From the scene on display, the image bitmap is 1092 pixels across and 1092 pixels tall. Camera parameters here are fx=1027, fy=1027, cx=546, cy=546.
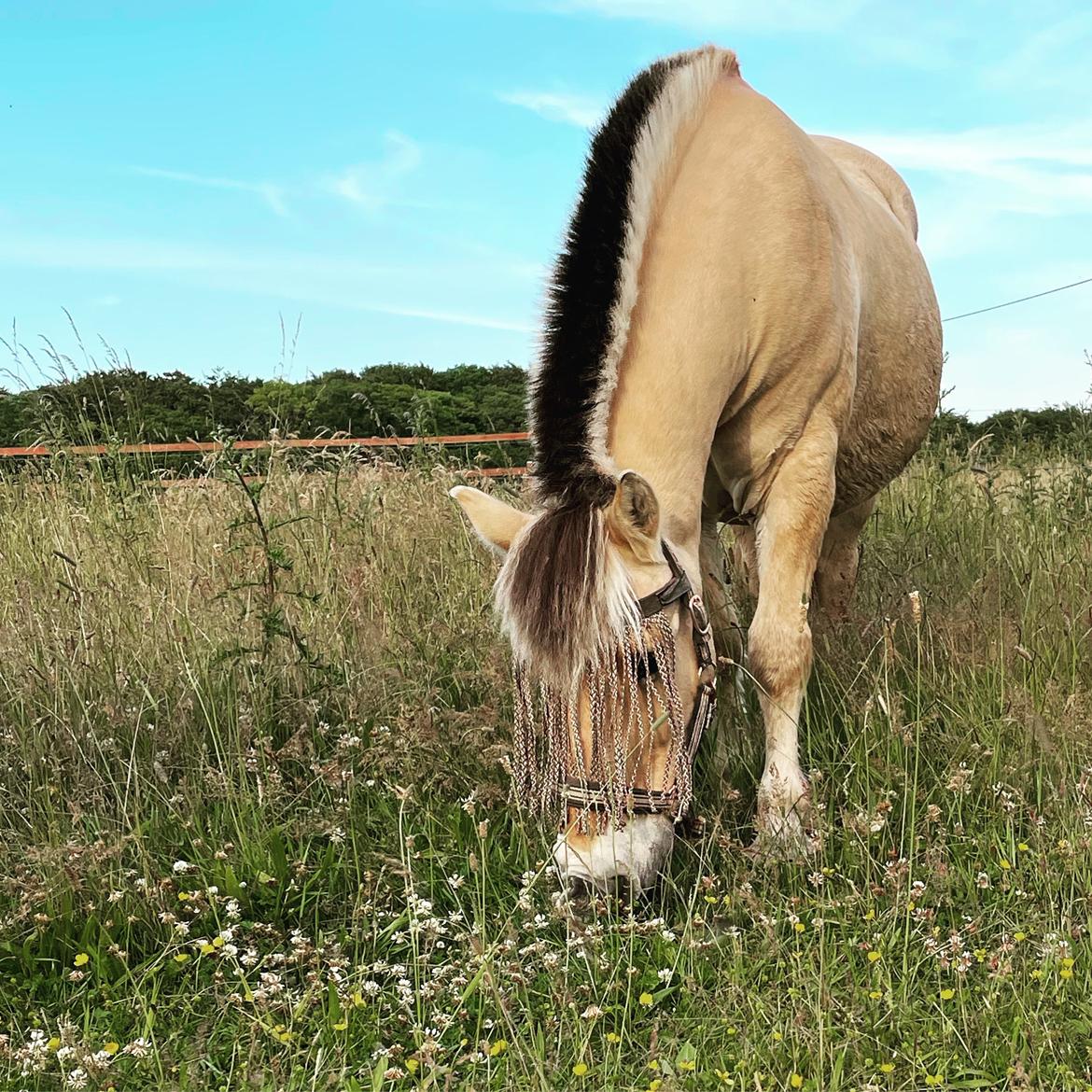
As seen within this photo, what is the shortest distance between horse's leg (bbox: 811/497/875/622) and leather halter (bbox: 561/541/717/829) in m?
2.75

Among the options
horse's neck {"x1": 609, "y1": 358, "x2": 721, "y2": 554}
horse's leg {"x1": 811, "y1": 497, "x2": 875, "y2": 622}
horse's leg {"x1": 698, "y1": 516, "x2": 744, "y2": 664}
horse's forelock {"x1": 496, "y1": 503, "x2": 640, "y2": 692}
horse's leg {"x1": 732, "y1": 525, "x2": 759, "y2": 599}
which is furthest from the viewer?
horse's leg {"x1": 811, "y1": 497, "x2": 875, "y2": 622}

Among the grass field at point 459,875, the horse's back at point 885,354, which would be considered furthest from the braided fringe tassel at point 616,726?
the horse's back at point 885,354

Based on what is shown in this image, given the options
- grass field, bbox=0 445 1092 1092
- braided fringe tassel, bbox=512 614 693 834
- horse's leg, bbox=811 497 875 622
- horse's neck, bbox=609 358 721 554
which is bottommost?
grass field, bbox=0 445 1092 1092

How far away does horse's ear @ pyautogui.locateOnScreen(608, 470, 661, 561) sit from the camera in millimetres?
2691

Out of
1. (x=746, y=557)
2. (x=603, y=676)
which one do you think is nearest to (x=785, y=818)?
(x=603, y=676)

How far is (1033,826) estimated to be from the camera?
3.13 m

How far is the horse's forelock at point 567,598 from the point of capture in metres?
2.67

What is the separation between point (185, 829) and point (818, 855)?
202 cm

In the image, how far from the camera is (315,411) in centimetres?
1052

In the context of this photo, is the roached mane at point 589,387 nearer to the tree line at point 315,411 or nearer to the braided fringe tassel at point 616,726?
the braided fringe tassel at point 616,726

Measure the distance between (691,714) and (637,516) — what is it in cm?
64

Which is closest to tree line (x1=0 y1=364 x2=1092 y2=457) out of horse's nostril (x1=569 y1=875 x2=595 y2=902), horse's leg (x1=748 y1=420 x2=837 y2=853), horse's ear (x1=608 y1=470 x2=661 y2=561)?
horse's leg (x1=748 y1=420 x2=837 y2=853)

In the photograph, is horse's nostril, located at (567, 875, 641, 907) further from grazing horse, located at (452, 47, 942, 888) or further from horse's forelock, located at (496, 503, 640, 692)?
horse's forelock, located at (496, 503, 640, 692)

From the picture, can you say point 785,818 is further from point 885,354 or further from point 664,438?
point 885,354
